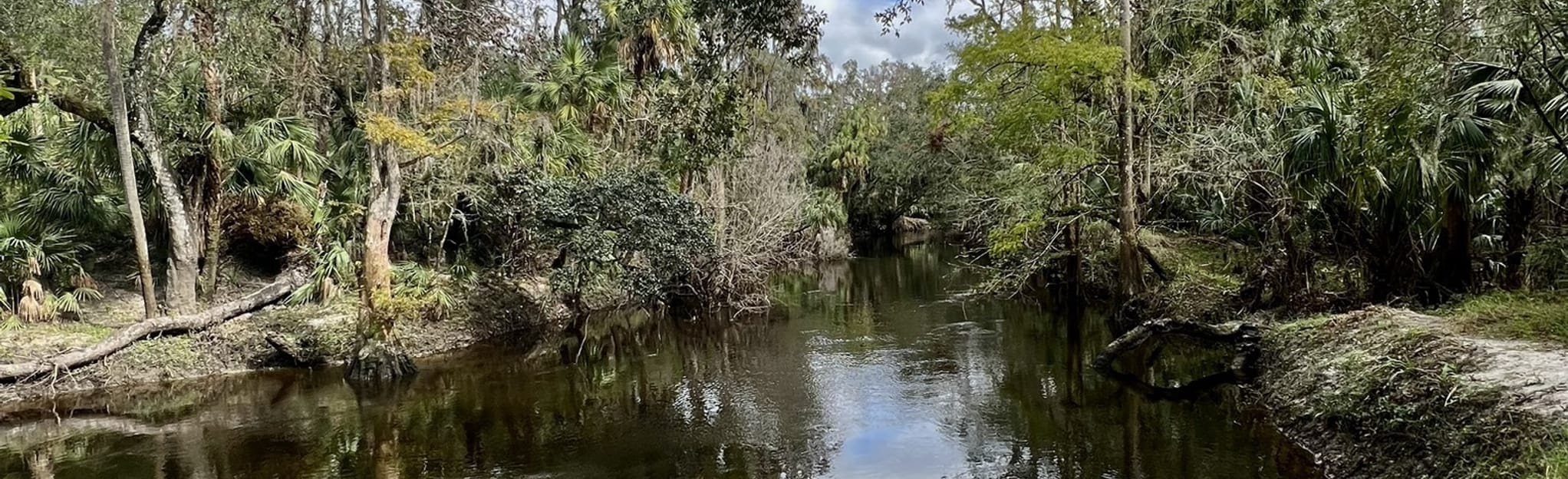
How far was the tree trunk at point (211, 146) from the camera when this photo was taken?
1276cm

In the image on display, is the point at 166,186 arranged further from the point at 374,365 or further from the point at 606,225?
the point at 606,225

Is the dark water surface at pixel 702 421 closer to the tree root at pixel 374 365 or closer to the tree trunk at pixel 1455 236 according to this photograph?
the tree root at pixel 374 365

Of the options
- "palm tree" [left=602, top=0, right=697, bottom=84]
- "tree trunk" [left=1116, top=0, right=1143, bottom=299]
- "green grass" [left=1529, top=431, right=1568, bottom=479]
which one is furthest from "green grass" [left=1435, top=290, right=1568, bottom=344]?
"palm tree" [left=602, top=0, right=697, bottom=84]

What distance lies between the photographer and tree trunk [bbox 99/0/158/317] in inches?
460

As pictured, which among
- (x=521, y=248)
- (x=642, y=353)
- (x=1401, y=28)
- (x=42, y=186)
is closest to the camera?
(x=1401, y=28)

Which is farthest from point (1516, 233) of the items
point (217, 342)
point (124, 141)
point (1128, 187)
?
point (124, 141)

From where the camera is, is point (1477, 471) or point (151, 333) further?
point (151, 333)

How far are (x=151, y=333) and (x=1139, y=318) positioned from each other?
15052 mm

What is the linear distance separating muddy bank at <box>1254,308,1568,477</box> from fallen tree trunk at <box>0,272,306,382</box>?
14418 millimetres

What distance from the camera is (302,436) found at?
9594mm

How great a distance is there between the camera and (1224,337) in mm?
10352

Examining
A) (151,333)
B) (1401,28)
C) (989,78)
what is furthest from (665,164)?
(1401,28)

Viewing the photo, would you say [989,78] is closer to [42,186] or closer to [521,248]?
[521,248]

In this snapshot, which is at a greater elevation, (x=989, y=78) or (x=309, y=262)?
(x=989, y=78)
